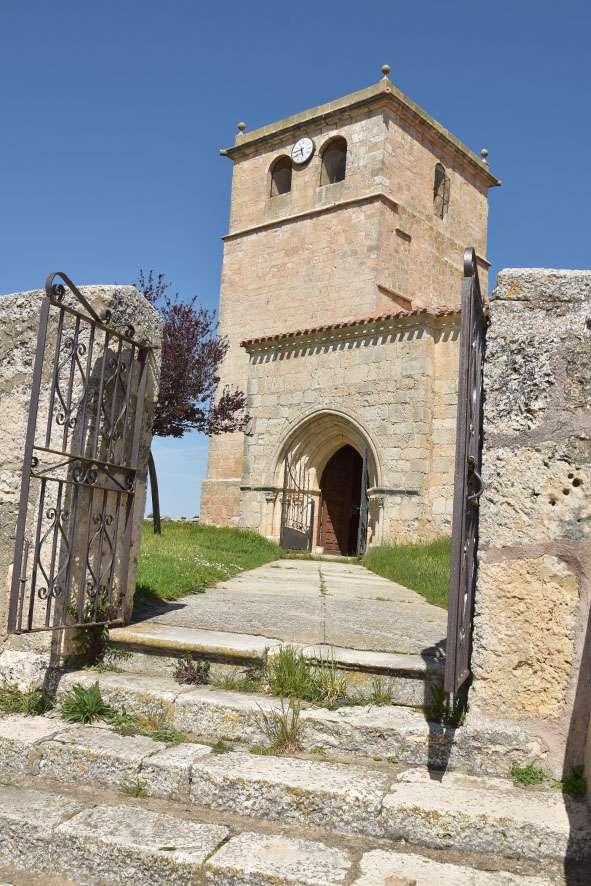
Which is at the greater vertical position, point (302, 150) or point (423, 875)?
point (302, 150)

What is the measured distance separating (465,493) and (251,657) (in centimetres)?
142

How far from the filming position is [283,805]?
8.87ft

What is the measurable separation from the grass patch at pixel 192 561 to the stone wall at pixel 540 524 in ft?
8.94

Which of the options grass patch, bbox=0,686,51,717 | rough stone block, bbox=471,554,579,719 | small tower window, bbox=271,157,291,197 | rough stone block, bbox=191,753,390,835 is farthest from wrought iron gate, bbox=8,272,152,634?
small tower window, bbox=271,157,291,197

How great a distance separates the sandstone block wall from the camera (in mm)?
12766

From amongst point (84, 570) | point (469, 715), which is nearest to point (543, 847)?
point (469, 715)

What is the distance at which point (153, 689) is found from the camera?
3531 mm

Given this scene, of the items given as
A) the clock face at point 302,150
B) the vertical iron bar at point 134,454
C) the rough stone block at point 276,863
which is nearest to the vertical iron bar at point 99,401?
the vertical iron bar at point 134,454

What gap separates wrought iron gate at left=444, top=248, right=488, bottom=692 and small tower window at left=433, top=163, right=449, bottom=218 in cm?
1850

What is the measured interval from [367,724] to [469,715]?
0.42 metres

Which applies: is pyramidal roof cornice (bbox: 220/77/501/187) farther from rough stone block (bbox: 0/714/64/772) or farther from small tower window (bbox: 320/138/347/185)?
rough stone block (bbox: 0/714/64/772)

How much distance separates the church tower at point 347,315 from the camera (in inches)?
508

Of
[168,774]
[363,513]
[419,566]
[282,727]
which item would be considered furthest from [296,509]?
[168,774]

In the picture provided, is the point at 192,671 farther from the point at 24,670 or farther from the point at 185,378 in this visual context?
the point at 185,378
